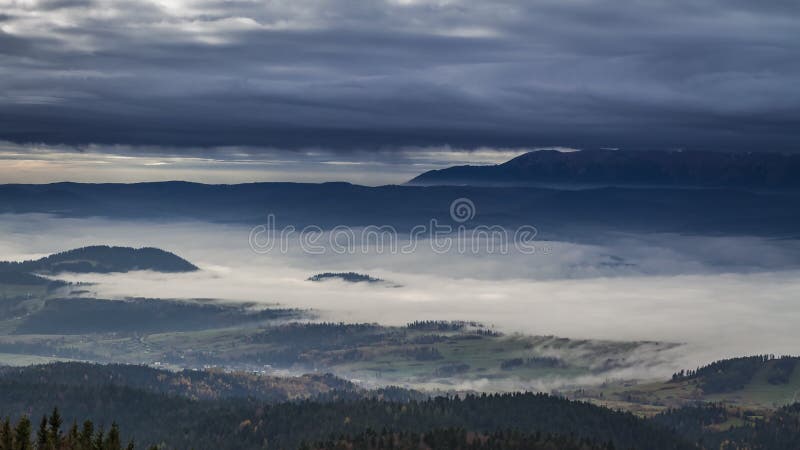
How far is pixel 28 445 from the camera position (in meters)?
194
